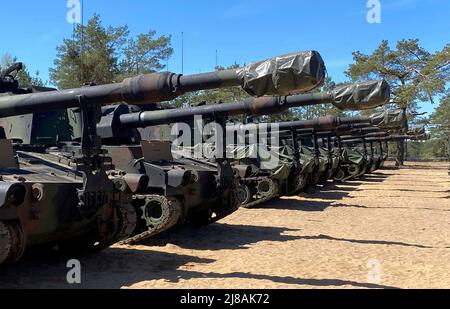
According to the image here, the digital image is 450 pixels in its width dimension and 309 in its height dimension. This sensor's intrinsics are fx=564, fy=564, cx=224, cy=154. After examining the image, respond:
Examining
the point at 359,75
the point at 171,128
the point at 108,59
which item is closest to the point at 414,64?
the point at 359,75

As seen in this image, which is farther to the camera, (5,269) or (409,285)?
(5,269)

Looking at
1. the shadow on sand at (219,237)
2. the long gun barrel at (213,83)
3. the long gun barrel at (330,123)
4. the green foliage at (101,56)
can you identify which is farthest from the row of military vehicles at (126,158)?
the green foliage at (101,56)

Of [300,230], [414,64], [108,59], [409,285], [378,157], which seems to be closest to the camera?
[409,285]

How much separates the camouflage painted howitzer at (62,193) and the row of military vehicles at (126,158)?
12 mm

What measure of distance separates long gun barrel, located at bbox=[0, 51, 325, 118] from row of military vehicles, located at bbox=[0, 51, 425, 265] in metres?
0.01

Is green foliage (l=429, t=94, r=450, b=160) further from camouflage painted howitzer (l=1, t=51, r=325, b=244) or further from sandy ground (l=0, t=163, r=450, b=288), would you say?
camouflage painted howitzer (l=1, t=51, r=325, b=244)

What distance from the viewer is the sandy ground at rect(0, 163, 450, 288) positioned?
599 centimetres

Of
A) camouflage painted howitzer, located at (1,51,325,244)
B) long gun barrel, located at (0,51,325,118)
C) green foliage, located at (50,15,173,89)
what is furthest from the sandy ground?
green foliage, located at (50,15,173,89)

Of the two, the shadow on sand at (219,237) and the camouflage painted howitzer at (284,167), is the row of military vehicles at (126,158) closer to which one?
the camouflage painted howitzer at (284,167)

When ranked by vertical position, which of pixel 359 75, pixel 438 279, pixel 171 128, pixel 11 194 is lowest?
pixel 438 279

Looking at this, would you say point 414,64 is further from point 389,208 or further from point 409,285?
point 409,285

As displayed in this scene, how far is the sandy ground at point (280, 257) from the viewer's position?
5992mm
